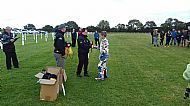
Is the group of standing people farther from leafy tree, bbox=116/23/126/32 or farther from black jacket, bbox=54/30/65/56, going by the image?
leafy tree, bbox=116/23/126/32

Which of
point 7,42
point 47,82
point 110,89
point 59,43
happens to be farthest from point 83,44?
point 7,42

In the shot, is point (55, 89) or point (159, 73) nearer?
point (55, 89)

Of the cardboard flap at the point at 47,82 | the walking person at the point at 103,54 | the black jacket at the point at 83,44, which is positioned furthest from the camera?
the black jacket at the point at 83,44

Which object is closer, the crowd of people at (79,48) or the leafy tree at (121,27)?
the crowd of people at (79,48)

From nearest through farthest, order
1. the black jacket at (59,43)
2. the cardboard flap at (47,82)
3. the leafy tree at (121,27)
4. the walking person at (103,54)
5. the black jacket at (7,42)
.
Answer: the cardboard flap at (47,82) → the black jacket at (59,43) → the walking person at (103,54) → the black jacket at (7,42) → the leafy tree at (121,27)

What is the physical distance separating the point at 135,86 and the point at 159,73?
313 centimetres

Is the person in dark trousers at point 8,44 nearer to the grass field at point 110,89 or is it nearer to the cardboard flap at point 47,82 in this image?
the grass field at point 110,89

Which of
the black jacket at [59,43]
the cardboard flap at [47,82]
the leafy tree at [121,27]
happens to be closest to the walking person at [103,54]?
the black jacket at [59,43]

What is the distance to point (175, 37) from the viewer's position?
32.8 meters

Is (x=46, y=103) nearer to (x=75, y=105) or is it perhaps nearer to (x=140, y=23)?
(x=75, y=105)

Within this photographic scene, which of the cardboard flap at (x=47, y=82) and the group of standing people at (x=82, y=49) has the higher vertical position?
the group of standing people at (x=82, y=49)

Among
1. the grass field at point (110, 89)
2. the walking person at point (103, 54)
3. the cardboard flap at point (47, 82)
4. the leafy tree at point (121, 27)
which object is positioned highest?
the leafy tree at point (121, 27)

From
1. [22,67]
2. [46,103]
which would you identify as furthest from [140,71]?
[46,103]

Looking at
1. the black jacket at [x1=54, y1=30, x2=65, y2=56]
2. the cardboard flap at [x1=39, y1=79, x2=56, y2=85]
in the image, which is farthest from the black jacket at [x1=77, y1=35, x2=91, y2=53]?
the cardboard flap at [x1=39, y1=79, x2=56, y2=85]
